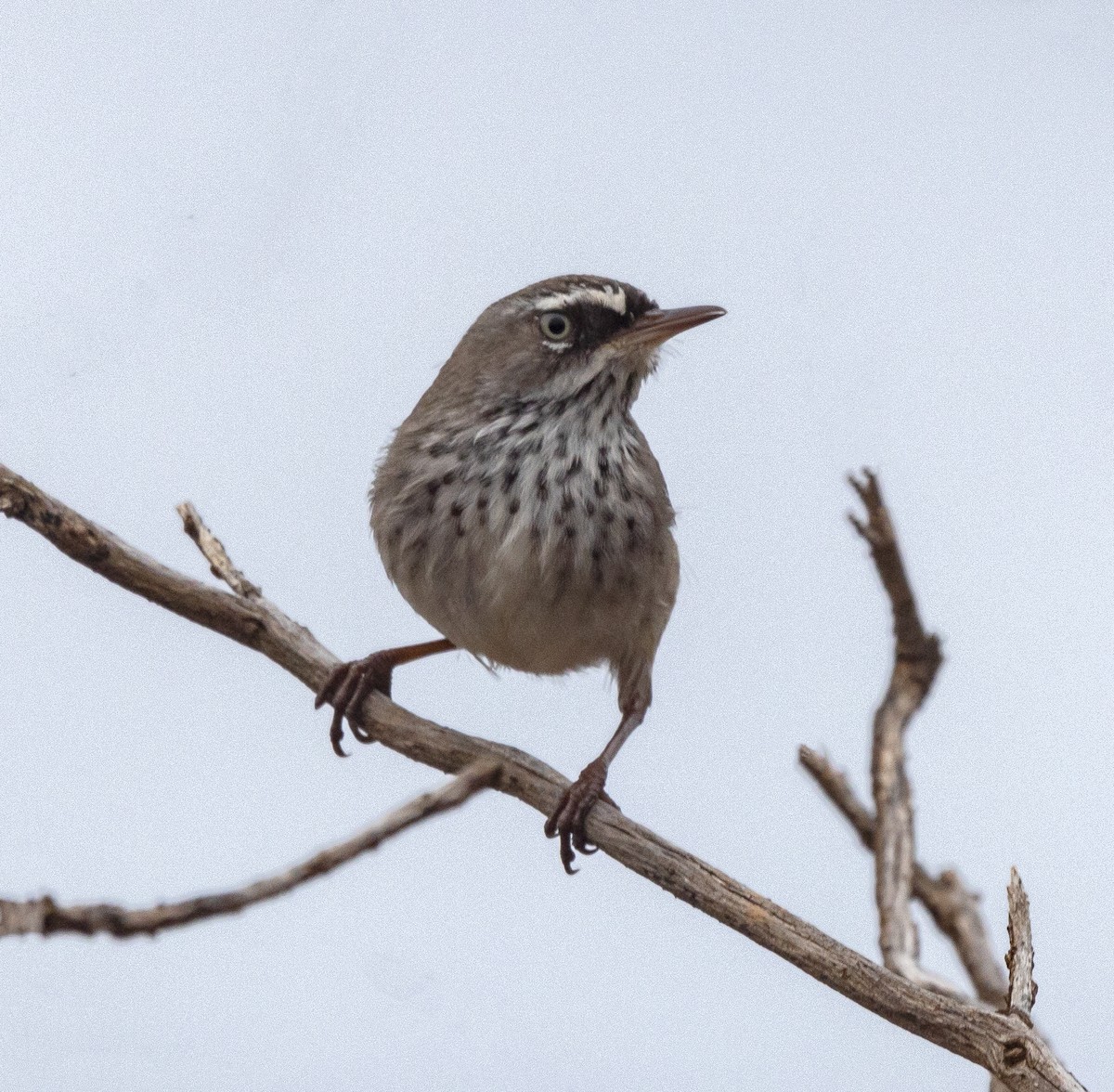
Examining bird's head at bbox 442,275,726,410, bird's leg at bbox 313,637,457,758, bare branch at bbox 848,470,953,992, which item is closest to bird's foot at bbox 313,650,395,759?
bird's leg at bbox 313,637,457,758

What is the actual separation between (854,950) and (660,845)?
62 centimetres

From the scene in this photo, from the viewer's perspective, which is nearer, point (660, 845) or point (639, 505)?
point (660, 845)

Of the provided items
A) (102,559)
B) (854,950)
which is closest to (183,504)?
(102,559)

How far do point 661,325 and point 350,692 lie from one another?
5.50 ft

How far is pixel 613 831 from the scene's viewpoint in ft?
14.9

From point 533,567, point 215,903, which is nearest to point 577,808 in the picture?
point 533,567

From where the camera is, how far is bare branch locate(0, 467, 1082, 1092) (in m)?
3.88

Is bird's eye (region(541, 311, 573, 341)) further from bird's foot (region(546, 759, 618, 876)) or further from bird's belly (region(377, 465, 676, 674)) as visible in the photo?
bird's foot (region(546, 759, 618, 876))

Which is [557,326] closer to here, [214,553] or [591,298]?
[591,298]

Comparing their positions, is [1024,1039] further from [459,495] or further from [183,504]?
[183,504]

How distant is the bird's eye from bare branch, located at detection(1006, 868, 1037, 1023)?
8.04 ft

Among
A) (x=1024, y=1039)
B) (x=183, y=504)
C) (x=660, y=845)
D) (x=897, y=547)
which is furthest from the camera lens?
(x=897, y=547)

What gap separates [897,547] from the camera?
19.6 feet

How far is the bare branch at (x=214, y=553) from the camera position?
4902 millimetres
